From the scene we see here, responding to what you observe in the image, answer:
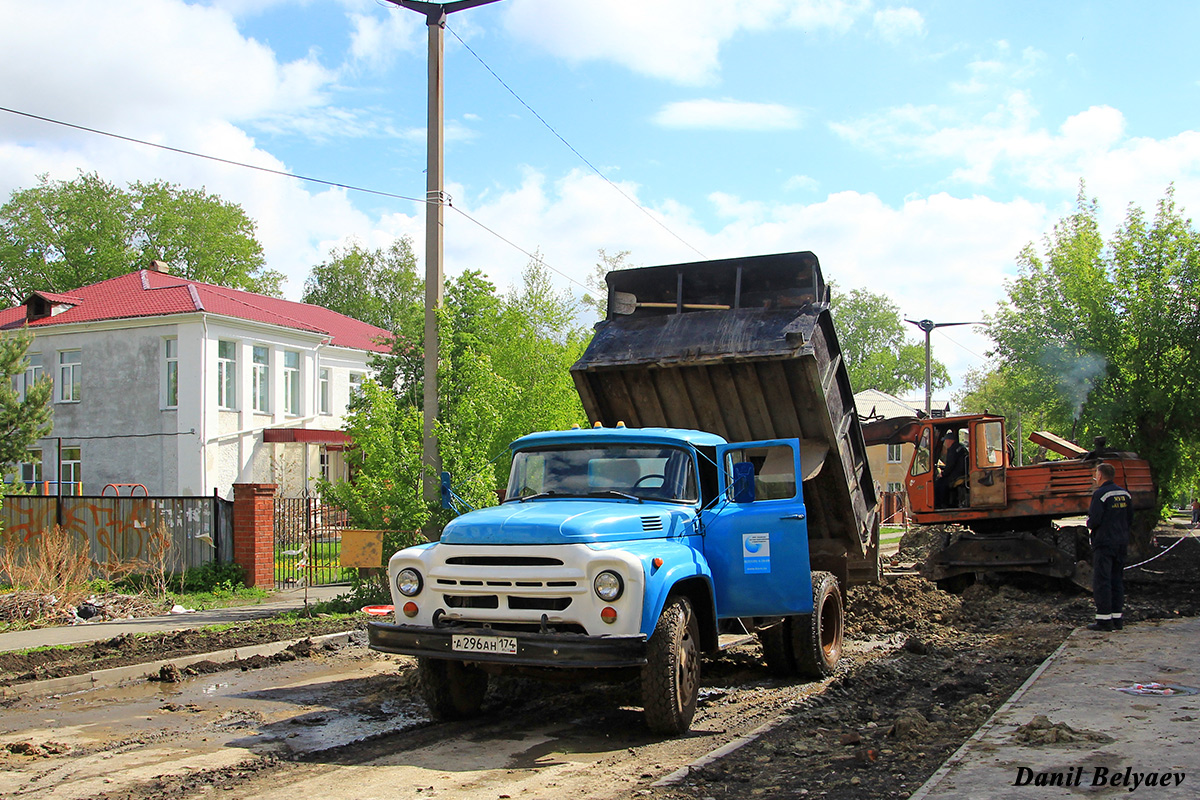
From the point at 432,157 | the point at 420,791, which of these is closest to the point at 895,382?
the point at 432,157

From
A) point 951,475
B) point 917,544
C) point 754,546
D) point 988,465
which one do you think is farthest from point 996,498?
point 754,546

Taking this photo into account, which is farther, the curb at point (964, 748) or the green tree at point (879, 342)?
the green tree at point (879, 342)

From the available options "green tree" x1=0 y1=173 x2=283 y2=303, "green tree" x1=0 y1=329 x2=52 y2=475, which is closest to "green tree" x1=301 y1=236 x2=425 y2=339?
"green tree" x1=0 y1=173 x2=283 y2=303

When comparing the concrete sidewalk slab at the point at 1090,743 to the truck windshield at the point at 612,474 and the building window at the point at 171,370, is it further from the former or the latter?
the building window at the point at 171,370

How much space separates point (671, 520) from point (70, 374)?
29.6 meters

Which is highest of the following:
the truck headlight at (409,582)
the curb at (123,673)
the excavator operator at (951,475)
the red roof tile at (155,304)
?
the red roof tile at (155,304)

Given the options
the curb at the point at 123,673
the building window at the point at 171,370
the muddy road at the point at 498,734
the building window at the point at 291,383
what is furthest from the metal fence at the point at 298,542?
the building window at the point at 291,383

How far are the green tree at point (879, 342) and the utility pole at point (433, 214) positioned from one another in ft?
254

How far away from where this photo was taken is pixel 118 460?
98.2 ft

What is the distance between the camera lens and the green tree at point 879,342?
87062 mm

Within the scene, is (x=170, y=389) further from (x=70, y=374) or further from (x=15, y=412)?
(x=15, y=412)

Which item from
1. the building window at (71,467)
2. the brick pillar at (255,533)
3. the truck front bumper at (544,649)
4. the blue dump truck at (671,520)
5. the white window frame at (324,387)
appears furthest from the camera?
the white window frame at (324,387)

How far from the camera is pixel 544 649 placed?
611 centimetres

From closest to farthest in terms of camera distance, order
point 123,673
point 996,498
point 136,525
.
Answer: point 123,673
point 996,498
point 136,525
